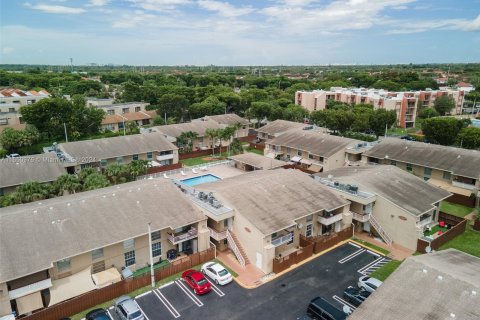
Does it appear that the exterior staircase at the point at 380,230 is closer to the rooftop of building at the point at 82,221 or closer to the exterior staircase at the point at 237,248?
the exterior staircase at the point at 237,248

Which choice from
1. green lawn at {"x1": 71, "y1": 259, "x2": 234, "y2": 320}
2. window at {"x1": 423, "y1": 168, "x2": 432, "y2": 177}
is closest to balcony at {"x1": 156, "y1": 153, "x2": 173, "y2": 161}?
green lawn at {"x1": 71, "y1": 259, "x2": 234, "y2": 320}

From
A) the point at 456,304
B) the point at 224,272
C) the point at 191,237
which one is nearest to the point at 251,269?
the point at 224,272

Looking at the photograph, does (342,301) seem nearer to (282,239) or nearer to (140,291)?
(282,239)

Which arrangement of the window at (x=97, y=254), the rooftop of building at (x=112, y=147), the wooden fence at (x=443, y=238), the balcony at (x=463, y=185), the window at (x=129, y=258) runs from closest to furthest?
the window at (x=97, y=254)
the window at (x=129, y=258)
the wooden fence at (x=443, y=238)
the balcony at (x=463, y=185)
the rooftop of building at (x=112, y=147)

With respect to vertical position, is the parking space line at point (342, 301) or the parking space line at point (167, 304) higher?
the parking space line at point (342, 301)

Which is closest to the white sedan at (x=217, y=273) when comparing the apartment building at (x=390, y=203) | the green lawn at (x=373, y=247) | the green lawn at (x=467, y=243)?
the green lawn at (x=373, y=247)

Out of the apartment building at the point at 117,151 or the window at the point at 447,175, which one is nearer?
the window at the point at 447,175
